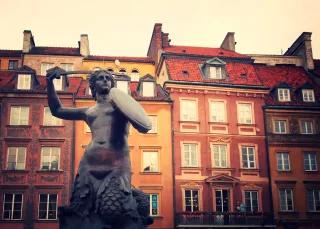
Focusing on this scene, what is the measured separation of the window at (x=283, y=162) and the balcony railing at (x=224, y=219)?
385cm

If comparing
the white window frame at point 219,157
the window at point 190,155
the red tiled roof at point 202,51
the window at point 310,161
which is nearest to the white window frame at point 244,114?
the white window frame at point 219,157

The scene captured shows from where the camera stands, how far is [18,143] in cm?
3206

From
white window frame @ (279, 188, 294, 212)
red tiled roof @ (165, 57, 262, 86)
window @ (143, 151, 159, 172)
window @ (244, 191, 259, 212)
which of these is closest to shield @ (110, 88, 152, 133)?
window @ (143, 151, 159, 172)

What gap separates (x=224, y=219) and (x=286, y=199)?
520 centimetres

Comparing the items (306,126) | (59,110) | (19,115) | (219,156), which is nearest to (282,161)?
(306,126)

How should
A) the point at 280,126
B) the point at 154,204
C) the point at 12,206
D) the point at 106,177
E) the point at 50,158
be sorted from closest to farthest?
1. the point at 106,177
2. the point at 12,206
3. the point at 154,204
4. the point at 50,158
5. the point at 280,126

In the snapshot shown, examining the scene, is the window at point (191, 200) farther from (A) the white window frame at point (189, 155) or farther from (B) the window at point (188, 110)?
(B) the window at point (188, 110)

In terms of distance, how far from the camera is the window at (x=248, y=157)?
3441 centimetres

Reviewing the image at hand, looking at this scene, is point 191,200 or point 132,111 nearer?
point 132,111

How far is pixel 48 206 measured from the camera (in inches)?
1212

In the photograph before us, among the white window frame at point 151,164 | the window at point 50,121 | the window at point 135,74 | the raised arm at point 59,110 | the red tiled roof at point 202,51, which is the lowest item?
the raised arm at point 59,110

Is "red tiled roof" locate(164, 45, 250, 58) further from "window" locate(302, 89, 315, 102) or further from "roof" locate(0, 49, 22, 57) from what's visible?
"roof" locate(0, 49, 22, 57)

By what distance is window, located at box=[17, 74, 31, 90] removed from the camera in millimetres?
33625

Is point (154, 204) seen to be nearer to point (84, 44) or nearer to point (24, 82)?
point (24, 82)
